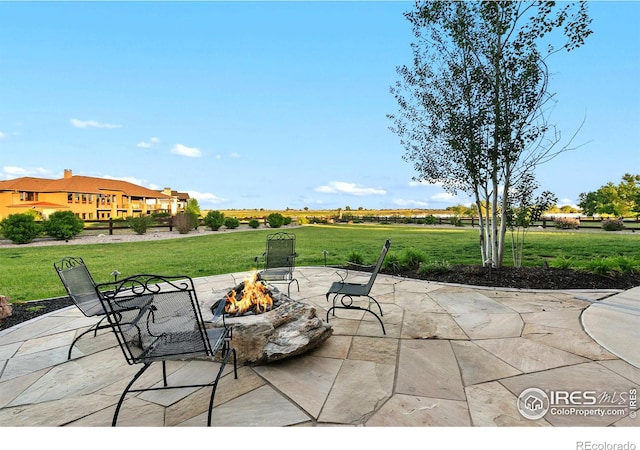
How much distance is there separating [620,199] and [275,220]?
82.9ft

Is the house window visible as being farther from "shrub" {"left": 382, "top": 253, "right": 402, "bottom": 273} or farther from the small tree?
the small tree

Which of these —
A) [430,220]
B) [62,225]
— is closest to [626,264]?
[62,225]

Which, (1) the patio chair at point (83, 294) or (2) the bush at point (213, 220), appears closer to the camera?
(1) the patio chair at point (83, 294)

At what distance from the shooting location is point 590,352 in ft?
8.88

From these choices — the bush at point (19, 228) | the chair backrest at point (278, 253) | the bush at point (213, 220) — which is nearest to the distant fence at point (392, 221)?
the bush at point (213, 220)

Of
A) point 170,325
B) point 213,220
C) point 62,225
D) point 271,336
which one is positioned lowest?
point 271,336

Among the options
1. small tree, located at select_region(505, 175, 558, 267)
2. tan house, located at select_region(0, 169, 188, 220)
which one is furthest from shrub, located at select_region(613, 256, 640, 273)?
tan house, located at select_region(0, 169, 188, 220)

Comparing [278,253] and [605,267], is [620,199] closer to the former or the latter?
[605,267]

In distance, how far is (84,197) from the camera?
78.6 feet

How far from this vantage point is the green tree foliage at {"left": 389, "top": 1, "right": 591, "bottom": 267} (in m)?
5.21

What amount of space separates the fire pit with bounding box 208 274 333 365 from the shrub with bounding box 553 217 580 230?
75.1 feet

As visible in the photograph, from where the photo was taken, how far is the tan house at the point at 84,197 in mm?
19250

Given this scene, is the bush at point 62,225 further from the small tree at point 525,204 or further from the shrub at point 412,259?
the small tree at point 525,204

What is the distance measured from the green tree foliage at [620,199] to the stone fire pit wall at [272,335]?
84.1 feet
